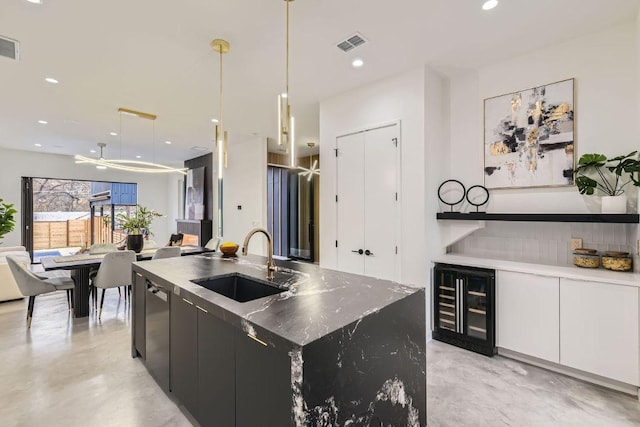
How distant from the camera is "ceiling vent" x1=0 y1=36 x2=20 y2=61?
8.86 ft

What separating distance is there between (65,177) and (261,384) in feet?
31.4

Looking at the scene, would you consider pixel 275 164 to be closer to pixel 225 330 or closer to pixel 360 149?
pixel 360 149

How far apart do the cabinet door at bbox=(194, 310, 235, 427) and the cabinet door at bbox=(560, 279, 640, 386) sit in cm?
269

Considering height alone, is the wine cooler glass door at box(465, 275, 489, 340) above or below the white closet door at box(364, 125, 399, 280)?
below

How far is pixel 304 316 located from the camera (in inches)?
53.7

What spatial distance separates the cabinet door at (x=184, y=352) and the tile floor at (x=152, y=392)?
0.76 feet

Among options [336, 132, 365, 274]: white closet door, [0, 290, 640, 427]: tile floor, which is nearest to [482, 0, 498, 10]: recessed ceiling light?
[336, 132, 365, 274]: white closet door

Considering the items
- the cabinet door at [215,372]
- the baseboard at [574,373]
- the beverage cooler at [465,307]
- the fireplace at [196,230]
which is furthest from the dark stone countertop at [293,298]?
the fireplace at [196,230]

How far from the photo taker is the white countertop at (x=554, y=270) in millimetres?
2295

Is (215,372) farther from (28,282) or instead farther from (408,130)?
(28,282)

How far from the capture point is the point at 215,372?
1.63m

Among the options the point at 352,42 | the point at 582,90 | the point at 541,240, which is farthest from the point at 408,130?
the point at 541,240

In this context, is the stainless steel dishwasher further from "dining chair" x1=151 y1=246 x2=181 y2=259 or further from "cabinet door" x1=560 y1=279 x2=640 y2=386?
"cabinet door" x1=560 y1=279 x2=640 y2=386

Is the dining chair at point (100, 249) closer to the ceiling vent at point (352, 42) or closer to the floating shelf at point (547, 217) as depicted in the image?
the ceiling vent at point (352, 42)
